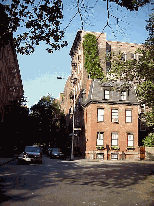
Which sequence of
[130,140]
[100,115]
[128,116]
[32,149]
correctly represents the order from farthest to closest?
[128,116], [130,140], [100,115], [32,149]

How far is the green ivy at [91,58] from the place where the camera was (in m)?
46.9

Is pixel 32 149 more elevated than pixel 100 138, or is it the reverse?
pixel 100 138

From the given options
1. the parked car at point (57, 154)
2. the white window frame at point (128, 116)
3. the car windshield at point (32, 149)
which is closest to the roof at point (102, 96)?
the white window frame at point (128, 116)

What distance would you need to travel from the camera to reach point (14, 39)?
8914mm

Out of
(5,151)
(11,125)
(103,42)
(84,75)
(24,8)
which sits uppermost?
(103,42)

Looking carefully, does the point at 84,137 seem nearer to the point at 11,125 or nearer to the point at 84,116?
the point at 84,116

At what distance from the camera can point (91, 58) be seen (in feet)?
159

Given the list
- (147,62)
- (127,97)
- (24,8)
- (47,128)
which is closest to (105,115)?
(127,97)

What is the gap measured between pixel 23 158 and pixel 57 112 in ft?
143

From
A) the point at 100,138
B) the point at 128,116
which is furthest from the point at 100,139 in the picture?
the point at 128,116

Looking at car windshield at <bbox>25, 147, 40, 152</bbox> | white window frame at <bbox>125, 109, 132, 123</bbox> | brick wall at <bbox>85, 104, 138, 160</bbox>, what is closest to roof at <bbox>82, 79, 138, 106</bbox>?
brick wall at <bbox>85, 104, 138, 160</bbox>

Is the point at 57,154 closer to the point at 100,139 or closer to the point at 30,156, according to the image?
the point at 100,139

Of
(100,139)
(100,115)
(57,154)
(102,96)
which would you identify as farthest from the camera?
(57,154)

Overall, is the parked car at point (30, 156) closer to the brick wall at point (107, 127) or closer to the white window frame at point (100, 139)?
the brick wall at point (107, 127)
